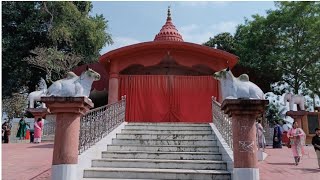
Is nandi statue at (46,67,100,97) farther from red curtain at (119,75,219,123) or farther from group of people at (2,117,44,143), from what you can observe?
group of people at (2,117,44,143)

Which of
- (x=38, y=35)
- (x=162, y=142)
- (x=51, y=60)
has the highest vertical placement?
(x=38, y=35)

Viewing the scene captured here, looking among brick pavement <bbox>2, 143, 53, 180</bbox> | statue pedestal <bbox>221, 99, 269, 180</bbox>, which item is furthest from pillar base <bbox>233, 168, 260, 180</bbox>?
brick pavement <bbox>2, 143, 53, 180</bbox>

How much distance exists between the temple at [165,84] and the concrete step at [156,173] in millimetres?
7597

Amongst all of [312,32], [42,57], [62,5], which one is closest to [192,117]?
[312,32]

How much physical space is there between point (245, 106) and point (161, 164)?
2.51 m

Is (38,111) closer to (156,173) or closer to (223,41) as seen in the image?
(156,173)

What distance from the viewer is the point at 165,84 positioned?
15047mm

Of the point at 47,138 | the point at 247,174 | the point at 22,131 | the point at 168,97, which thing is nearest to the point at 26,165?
the point at 247,174

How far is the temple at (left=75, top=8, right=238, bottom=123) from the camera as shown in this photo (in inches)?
584

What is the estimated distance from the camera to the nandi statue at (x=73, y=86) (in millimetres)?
6350

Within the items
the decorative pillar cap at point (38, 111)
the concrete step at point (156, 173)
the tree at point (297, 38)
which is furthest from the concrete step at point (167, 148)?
the tree at point (297, 38)

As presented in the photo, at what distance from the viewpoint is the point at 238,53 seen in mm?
22828

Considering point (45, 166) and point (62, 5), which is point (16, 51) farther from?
point (45, 166)

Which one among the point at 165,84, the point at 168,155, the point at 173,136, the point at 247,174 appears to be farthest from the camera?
the point at 165,84
